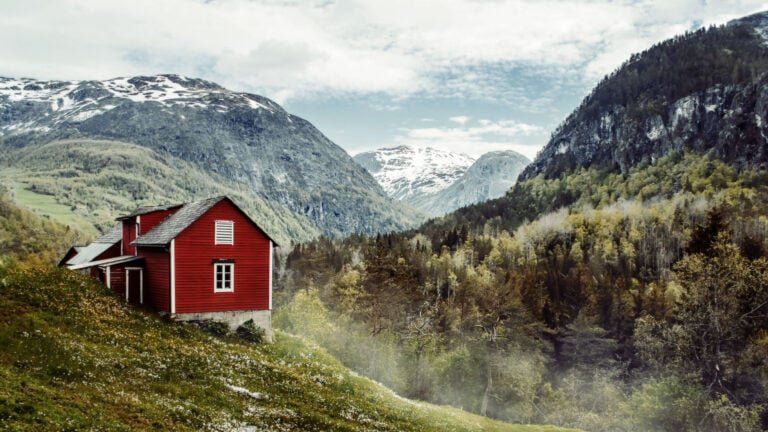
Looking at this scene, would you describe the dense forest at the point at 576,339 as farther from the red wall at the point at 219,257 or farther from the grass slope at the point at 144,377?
the grass slope at the point at 144,377

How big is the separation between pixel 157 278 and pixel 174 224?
4.92 meters

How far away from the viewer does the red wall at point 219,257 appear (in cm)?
4491

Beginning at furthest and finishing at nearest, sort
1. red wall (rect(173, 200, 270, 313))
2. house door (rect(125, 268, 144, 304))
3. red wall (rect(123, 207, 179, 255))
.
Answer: red wall (rect(123, 207, 179, 255)) < house door (rect(125, 268, 144, 304)) < red wall (rect(173, 200, 270, 313))

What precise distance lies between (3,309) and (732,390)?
8740 cm

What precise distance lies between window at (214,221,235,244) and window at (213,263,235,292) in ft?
6.74

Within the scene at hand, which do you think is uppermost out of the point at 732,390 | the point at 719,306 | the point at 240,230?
the point at 240,230

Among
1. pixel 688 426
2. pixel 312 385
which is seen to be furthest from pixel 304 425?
pixel 688 426

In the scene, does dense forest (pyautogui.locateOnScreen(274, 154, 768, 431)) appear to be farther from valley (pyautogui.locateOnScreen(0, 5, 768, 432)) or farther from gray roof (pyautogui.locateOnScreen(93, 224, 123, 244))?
gray roof (pyautogui.locateOnScreen(93, 224, 123, 244))

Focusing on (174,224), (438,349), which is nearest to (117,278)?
(174,224)

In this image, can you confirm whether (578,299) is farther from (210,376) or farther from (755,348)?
(210,376)

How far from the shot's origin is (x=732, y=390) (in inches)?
3049

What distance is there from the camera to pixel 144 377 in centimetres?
2641

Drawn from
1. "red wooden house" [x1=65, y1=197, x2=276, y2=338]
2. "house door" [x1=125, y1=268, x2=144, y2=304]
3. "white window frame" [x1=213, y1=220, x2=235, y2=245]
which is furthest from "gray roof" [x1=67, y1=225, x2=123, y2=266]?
"white window frame" [x1=213, y1=220, x2=235, y2=245]

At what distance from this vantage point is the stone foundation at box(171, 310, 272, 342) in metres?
44.7
